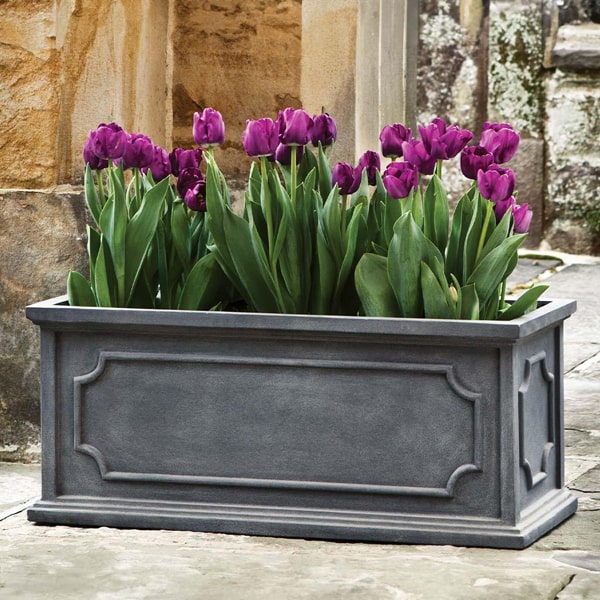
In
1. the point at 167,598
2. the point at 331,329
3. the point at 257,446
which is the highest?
the point at 331,329

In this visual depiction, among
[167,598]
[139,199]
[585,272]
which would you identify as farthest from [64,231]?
[585,272]

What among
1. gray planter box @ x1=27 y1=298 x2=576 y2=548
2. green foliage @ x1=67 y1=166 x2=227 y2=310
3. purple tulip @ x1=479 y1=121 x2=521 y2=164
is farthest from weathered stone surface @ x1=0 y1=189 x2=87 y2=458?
purple tulip @ x1=479 y1=121 x2=521 y2=164

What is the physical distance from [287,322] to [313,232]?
0.21 metres

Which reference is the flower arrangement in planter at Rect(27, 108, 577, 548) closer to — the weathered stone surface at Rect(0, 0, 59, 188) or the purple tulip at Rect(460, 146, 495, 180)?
the purple tulip at Rect(460, 146, 495, 180)

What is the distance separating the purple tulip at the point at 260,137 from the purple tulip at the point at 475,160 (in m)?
0.37

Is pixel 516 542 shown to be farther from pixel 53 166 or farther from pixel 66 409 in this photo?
pixel 53 166

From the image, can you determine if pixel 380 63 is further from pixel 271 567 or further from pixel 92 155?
pixel 271 567

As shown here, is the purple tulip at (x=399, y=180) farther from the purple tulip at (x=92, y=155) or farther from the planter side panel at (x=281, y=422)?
the purple tulip at (x=92, y=155)

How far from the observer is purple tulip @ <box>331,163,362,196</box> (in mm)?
2693

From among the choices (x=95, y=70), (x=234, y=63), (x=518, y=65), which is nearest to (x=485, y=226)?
(x=95, y=70)

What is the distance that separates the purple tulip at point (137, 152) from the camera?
111 inches

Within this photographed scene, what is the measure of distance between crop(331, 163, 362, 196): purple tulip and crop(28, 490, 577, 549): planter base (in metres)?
0.64

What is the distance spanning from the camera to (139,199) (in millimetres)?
2877

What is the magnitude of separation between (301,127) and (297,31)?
1352mm
